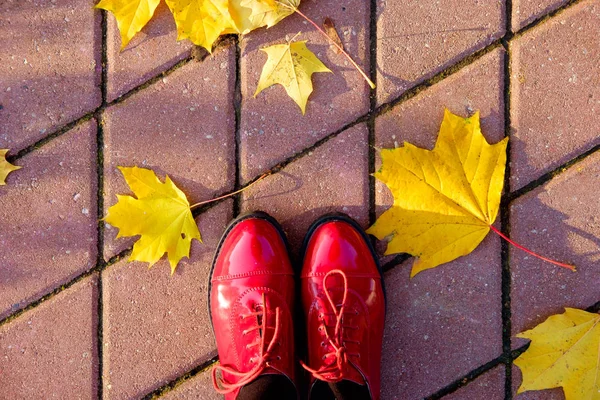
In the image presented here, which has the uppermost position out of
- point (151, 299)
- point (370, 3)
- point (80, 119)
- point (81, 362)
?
point (370, 3)

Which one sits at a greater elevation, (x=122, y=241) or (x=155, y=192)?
(x=155, y=192)

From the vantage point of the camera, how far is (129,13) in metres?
1.66

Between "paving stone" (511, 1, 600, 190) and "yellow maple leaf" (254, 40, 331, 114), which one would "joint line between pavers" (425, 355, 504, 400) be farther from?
"yellow maple leaf" (254, 40, 331, 114)

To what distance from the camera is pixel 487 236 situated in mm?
1713

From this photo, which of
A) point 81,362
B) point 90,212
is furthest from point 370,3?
point 81,362

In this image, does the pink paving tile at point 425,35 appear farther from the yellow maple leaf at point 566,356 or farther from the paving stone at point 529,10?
the yellow maple leaf at point 566,356

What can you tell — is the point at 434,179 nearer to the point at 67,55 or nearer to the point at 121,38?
the point at 121,38

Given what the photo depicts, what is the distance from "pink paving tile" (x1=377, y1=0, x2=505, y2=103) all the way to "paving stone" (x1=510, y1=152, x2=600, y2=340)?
0.46 meters

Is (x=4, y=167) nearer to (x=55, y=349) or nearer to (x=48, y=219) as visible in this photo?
(x=48, y=219)

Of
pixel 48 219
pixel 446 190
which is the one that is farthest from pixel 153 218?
pixel 446 190

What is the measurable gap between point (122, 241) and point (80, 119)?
38 centimetres

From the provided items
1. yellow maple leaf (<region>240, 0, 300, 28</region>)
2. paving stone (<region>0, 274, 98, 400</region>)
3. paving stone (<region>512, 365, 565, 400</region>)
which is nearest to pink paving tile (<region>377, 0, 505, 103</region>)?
yellow maple leaf (<region>240, 0, 300, 28</region>)

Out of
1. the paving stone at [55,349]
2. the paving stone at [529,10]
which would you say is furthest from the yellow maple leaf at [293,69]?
the paving stone at [55,349]

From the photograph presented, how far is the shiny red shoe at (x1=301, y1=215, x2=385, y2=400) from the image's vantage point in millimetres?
→ 1665
